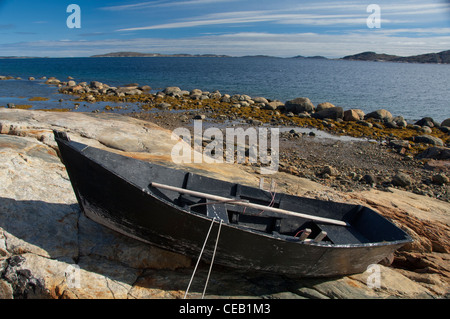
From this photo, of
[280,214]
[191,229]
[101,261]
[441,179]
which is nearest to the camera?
[191,229]

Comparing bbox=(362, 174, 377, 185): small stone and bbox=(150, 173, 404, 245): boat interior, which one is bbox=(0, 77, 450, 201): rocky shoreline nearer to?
bbox=(362, 174, 377, 185): small stone

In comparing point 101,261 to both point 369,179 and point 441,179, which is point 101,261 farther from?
point 441,179

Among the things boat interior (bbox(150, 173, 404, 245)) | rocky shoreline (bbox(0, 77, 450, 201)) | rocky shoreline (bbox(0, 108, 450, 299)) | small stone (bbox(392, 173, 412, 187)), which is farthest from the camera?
rocky shoreline (bbox(0, 77, 450, 201))

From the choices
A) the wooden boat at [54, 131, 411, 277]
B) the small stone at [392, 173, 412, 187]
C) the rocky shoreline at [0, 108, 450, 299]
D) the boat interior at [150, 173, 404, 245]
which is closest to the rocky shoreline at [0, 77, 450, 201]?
the small stone at [392, 173, 412, 187]

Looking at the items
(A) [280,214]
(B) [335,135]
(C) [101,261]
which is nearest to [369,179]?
(A) [280,214]

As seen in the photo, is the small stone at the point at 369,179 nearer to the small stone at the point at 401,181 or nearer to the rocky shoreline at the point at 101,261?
the small stone at the point at 401,181

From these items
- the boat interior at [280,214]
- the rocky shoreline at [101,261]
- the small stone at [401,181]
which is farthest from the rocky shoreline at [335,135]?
the rocky shoreline at [101,261]

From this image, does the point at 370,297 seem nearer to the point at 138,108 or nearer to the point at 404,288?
the point at 404,288

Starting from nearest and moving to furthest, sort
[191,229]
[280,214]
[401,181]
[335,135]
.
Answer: [191,229] < [280,214] < [401,181] < [335,135]

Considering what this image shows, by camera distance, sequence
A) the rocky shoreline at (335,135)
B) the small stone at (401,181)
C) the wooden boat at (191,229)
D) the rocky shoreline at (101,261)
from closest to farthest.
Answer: the rocky shoreline at (101,261) → the wooden boat at (191,229) → the small stone at (401,181) → the rocky shoreline at (335,135)

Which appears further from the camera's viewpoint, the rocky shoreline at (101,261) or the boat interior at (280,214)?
the boat interior at (280,214)

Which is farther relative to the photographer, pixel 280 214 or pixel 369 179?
pixel 369 179

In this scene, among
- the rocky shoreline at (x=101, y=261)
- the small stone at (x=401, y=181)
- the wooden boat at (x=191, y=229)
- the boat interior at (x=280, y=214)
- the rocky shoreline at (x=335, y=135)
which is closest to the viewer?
the rocky shoreline at (x=101, y=261)

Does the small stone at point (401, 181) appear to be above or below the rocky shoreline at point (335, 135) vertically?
below
